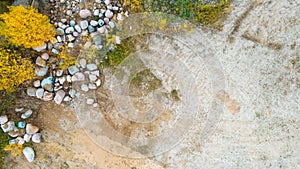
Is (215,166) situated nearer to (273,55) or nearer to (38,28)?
(273,55)

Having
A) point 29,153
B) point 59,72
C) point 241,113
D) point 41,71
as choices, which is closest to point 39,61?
point 41,71

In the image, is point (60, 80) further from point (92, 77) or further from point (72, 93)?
point (92, 77)

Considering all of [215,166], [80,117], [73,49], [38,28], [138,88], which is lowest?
[215,166]

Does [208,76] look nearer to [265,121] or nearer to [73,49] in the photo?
[265,121]

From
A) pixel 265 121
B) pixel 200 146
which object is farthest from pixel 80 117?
pixel 265 121

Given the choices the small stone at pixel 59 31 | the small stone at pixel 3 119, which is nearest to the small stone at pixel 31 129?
the small stone at pixel 3 119

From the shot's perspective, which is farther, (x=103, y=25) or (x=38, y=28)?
(x=103, y=25)

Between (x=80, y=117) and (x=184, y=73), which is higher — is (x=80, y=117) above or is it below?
below
